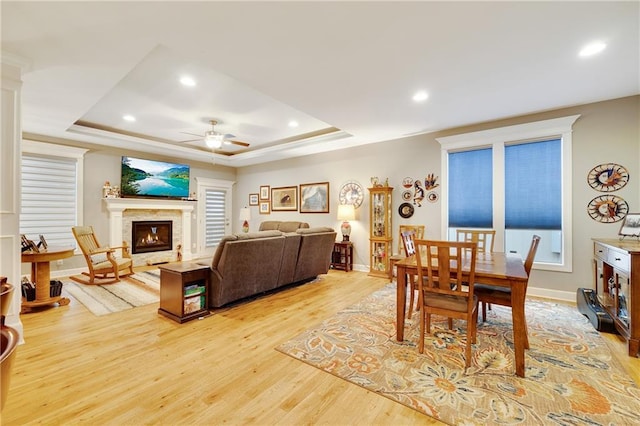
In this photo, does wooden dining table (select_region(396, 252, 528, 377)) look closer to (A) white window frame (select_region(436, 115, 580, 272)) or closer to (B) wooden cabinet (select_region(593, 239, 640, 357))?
(B) wooden cabinet (select_region(593, 239, 640, 357))

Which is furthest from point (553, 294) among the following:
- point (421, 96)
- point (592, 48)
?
point (421, 96)

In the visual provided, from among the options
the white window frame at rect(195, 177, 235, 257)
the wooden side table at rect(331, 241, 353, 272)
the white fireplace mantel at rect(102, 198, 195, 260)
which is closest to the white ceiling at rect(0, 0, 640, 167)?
the white fireplace mantel at rect(102, 198, 195, 260)

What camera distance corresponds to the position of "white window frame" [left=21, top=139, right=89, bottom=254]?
4.87 metres

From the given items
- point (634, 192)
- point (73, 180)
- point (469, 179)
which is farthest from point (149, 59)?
point (634, 192)

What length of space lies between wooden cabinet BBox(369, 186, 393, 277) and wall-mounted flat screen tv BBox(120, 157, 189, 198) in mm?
4780

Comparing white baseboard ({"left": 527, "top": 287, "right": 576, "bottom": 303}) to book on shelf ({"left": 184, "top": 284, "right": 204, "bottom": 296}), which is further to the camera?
white baseboard ({"left": 527, "top": 287, "right": 576, "bottom": 303})

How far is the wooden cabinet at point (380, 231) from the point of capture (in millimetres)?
5273

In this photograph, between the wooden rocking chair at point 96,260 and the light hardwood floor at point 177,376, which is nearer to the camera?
the light hardwood floor at point 177,376

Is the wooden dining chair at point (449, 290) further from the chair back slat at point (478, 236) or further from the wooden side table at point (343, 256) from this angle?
the wooden side table at point (343, 256)

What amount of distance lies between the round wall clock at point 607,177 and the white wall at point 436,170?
0.05 m

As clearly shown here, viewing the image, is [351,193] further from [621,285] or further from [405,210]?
[621,285]

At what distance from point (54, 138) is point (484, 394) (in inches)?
291

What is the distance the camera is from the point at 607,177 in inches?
140

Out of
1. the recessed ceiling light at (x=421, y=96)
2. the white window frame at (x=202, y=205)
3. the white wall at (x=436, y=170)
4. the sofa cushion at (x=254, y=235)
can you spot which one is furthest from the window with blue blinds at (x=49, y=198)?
the recessed ceiling light at (x=421, y=96)
